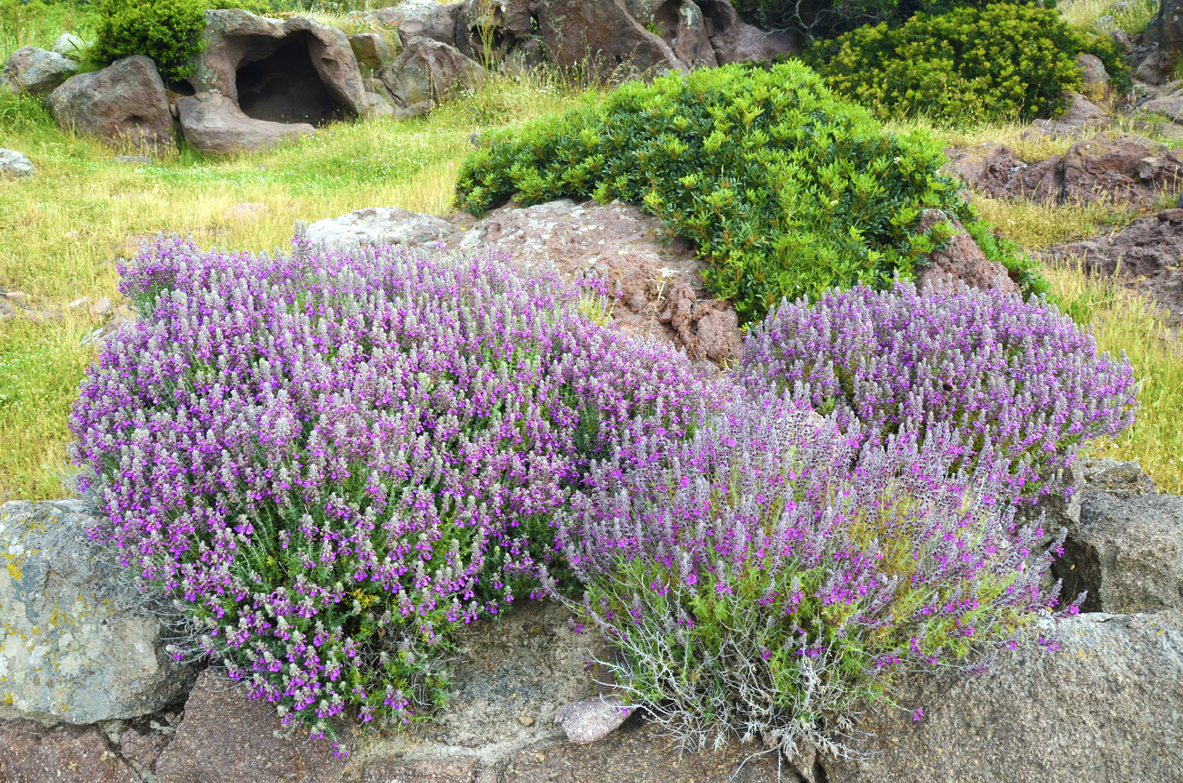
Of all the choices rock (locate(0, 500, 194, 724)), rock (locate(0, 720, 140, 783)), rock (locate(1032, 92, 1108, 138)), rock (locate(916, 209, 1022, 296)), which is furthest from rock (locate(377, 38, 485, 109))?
rock (locate(0, 720, 140, 783))

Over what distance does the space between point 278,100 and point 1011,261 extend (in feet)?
48.3

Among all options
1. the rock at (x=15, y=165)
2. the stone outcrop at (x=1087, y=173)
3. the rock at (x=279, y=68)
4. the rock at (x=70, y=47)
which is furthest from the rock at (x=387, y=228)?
the rock at (x=70, y=47)

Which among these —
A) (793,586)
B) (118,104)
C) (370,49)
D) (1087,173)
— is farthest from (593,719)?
(370,49)

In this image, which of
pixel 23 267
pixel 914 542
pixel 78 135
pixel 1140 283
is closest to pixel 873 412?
pixel 914 542

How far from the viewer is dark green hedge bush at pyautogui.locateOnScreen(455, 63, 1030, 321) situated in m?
5.05

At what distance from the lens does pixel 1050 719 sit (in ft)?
7.81

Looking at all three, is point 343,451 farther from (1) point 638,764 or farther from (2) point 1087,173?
(2) point 1087,173

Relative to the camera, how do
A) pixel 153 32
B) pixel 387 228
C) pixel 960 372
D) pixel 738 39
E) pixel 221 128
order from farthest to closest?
pixel 738 39, pixel 221 128, pixel 153 32, pixel 387 228, pixel 960 372

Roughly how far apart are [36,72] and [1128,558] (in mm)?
16060

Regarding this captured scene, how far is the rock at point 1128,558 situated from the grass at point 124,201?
188 inches

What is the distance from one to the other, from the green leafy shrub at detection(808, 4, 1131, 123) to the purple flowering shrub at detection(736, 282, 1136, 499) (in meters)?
10.1

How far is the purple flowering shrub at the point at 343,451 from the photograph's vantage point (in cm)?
245

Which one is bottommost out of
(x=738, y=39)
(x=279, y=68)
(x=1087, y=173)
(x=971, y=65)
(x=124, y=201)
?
(x=124, y=201)

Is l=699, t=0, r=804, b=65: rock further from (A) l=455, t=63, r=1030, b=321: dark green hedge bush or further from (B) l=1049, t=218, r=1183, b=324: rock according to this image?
(A) l=455, t=63, r=1030, b=321: dark green hedge bush
